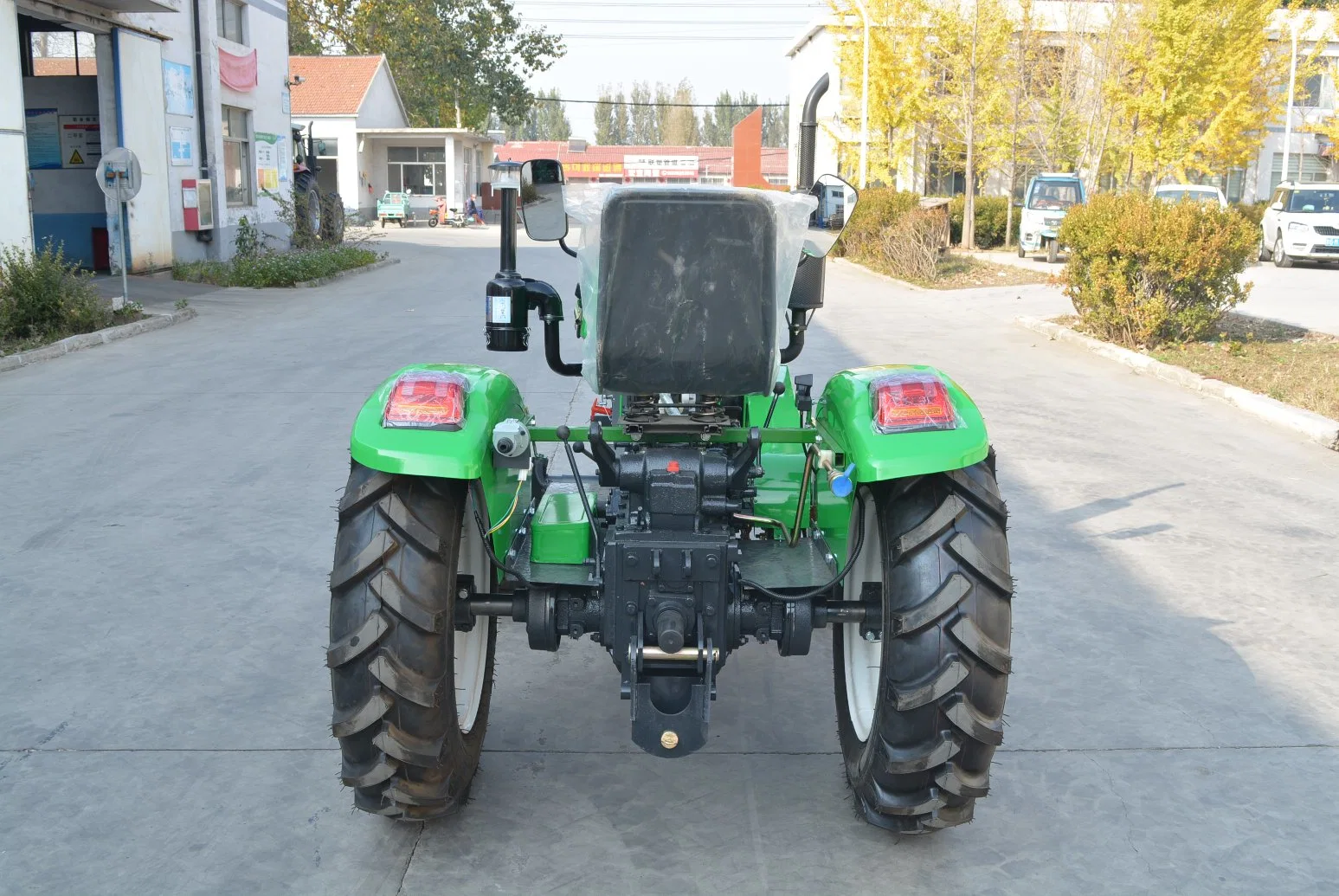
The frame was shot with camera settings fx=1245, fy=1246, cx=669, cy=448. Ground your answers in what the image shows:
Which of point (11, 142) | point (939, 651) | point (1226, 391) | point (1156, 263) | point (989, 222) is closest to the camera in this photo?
point (939, 651)

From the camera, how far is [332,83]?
52906 millimetres

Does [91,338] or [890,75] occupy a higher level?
[890,75]

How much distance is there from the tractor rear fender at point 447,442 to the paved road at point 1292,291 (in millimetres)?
Result: 12947

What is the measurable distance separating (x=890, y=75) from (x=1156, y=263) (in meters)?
24.6

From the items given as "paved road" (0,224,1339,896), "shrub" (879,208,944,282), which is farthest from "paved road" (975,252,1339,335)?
"paved road" (0,224,1339,896)

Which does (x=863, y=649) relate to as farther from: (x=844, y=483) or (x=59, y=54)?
(x=59, y=54)

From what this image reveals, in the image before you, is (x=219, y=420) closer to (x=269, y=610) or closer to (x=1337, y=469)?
(x=269, y=610)

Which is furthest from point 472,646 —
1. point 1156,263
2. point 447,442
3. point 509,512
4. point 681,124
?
point 681,124

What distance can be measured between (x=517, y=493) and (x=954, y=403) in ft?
4.38

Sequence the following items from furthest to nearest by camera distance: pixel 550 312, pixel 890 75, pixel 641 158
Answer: pixel 641 158 < pixel 890 75 < pixel 550 312

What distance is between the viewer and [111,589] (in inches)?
224

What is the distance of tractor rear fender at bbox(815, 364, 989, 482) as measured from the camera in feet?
10.7

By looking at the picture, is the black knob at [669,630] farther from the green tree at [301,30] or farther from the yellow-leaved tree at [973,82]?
the green tree at [301,30]

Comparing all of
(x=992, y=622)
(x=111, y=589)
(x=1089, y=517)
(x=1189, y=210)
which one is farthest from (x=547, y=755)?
(x=1189, y=210)
